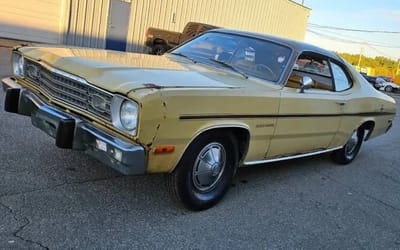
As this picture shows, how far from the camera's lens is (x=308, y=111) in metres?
4.54

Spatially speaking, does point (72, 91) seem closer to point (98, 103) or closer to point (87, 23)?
point (98, 103)

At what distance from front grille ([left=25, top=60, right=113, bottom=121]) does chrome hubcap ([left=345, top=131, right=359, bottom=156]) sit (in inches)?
158

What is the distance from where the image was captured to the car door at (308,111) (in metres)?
4.27

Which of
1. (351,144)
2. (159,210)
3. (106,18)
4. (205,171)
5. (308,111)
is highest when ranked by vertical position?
(106,18)

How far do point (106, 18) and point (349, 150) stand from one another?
38.5ft

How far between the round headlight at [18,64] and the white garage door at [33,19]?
9.97 metres

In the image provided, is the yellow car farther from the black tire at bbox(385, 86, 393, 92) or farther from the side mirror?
the black tire at bbox(385, 86, 393, 92)

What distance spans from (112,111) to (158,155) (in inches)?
17.9

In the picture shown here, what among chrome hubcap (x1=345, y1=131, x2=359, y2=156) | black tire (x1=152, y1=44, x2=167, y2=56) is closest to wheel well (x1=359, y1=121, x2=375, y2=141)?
chrome hubcap (x1=345, y1=131, x2=359, y2=156)

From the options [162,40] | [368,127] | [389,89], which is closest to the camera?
[368,127]

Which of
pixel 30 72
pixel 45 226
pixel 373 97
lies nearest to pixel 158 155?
pixel 45 226

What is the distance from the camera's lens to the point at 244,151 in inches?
157

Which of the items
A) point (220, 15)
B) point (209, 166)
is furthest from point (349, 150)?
point (220, 15)

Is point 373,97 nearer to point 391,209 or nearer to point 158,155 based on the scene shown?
point 391,209
